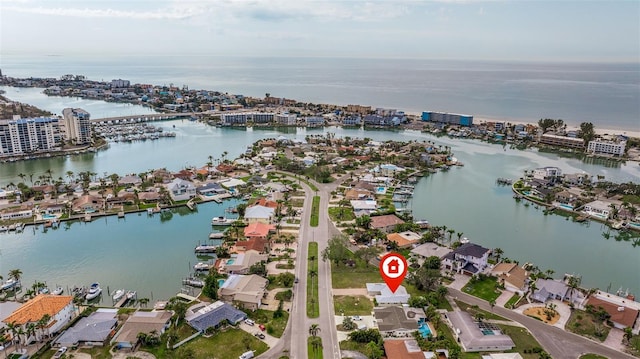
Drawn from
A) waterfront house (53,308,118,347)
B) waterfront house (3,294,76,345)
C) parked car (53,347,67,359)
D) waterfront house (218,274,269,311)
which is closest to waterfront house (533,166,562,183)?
waterfront house (218,274,269,311)

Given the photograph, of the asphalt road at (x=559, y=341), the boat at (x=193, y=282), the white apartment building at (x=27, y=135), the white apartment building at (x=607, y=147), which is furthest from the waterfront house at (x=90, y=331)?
the white apartment building at (x=607, y=147)

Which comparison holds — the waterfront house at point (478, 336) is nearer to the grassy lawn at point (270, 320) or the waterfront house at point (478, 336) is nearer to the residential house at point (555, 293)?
the residential house at point (555, 293)

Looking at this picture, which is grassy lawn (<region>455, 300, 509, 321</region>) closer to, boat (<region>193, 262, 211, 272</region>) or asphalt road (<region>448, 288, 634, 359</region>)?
asphalt road (<region>448, 288, 634, 359</region>)

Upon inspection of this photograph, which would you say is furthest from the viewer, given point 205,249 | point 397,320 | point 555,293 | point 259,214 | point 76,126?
point 76,126

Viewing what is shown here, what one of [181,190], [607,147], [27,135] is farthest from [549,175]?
[27,135]

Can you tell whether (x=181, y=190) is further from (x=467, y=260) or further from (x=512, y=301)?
(x=512, y=301)
